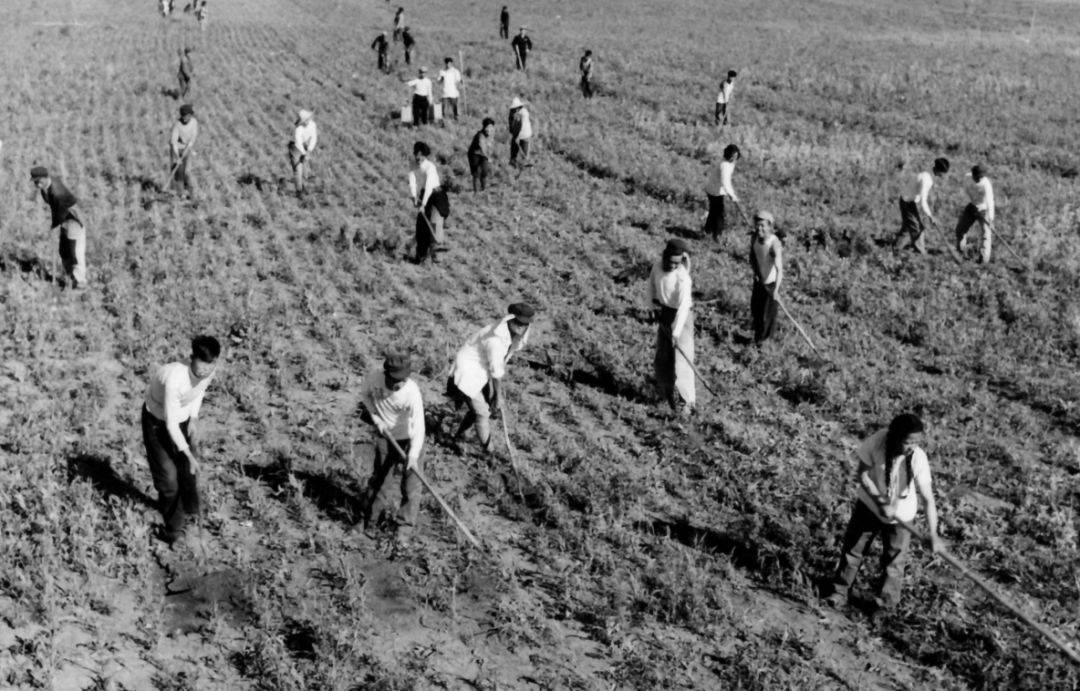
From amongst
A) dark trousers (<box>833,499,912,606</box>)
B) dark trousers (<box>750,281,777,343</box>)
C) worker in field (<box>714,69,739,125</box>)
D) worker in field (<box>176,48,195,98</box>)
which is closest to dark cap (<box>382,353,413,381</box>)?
dark trousers (<box>833,499,912,606</box>)

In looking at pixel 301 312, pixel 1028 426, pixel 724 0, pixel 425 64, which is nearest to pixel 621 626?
pixel 1028 426

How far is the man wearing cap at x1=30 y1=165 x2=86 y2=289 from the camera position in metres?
10.7

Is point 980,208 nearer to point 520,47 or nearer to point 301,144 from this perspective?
point 301,144

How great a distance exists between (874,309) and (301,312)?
7498 millimetres

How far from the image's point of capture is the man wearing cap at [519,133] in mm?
17875

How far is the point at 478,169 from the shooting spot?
16.6 metres

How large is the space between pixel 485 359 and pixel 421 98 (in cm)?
1504

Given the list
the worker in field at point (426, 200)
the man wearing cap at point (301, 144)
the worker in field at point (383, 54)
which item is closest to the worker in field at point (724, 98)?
the man wearing cap at point (301, 144)

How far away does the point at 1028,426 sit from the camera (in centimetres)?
928

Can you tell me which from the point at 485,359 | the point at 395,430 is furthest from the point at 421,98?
the point at 395,430

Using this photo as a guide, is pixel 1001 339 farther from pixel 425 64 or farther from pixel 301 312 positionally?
pixel 425 64

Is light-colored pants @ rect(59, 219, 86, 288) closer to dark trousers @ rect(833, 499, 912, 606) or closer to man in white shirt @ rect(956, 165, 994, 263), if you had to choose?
dark trousers @ rect(833, 499, 912, 606)

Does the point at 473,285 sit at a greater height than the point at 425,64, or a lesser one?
lesser

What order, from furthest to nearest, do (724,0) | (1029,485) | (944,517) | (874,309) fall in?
(724,0) < (874,309) < (1029,485) < (944,517)
